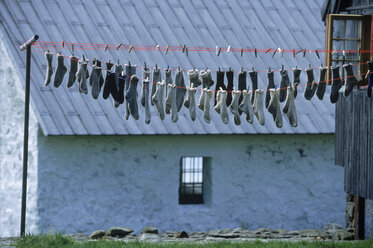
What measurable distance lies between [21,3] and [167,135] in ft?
15.2

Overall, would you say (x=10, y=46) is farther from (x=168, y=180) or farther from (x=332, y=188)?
(x=332, y=188)

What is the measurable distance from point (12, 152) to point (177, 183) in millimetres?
3531

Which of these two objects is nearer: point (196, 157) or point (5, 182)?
point (5, 182)

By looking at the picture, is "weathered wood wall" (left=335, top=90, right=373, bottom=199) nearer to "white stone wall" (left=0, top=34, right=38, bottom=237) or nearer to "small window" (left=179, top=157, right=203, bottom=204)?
"small window" (left=179, top=157, right=203, bottom=204)

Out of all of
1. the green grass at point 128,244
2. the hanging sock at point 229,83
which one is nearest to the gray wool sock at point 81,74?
the hanging sock at point 229,83

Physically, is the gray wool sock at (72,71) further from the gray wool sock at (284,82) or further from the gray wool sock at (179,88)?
the gray wool sock at (284,82)

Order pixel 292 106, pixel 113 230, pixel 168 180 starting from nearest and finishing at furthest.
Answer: pixel 292 106
pixel 113 230
pixel 168 180

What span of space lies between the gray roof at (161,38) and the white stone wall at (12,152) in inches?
11.8

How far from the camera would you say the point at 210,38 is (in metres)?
18.2

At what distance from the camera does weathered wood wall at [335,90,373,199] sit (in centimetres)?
1386

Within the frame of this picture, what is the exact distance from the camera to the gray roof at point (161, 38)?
52.5ft

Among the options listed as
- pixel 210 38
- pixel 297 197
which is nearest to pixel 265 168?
pixel 297 197

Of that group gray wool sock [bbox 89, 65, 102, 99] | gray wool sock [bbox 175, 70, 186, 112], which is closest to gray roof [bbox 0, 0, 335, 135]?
gray wool sock [bbox 89, 65, 102, 99]

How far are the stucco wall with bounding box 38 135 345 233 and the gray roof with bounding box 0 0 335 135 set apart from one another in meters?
0.31
